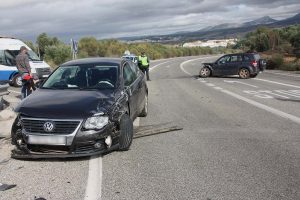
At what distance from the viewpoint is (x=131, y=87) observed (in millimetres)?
8586

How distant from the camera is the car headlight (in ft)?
21.1

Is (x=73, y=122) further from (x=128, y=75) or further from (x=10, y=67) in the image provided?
(x=10, y=67)

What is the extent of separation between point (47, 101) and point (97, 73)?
1.61 metres

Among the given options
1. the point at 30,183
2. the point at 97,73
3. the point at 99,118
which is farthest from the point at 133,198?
the point at 97,73

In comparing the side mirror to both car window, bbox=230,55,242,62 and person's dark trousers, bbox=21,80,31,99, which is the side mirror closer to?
person's dark trousers, bbox=21,80,31,99

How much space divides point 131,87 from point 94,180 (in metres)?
3.19

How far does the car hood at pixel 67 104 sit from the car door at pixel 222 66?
19.8m

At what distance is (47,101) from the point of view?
6914 mm

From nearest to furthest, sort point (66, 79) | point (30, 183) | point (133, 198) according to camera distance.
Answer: point (133, 198) < point (30, 183) < point (66, 79)

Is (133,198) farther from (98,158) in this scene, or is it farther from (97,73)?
(97,73)

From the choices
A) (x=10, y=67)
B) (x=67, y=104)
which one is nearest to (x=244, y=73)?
(x=10, y=67)

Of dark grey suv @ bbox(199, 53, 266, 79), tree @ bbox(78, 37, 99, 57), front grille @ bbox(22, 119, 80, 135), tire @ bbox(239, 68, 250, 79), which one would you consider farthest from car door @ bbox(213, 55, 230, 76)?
tree @ bbox(78, 37, 99, 57)

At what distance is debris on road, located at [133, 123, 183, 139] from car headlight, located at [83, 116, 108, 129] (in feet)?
5.91

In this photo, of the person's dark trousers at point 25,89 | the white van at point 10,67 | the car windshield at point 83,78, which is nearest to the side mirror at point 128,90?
the car windshield at point 83,78
